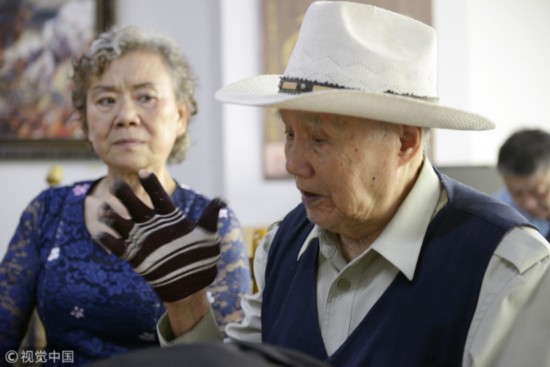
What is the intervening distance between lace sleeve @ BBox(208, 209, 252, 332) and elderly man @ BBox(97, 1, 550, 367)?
1.25ft

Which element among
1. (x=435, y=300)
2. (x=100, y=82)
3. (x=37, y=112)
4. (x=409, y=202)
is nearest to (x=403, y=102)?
(x=409, y=202)

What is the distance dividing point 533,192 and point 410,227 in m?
1.87

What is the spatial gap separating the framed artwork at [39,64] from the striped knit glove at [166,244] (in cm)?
278

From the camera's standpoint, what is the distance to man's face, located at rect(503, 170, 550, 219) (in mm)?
2920

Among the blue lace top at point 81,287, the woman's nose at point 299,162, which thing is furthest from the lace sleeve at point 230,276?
the woman's nose at point 299,162

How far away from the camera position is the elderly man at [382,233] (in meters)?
1.11

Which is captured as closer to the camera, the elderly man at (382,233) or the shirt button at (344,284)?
the elderly man at (382,233)

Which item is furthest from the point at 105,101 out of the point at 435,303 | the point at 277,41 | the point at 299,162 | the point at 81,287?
the point at 277,41

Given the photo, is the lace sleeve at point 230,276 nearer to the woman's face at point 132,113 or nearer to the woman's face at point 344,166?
the woman's face at point 132,113

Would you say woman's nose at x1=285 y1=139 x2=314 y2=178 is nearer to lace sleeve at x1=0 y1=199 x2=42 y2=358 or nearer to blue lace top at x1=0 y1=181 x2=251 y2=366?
blue lace top at x1=0 y1=181 x2=251 y2=366

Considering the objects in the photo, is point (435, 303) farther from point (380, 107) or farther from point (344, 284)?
point (380, 107)

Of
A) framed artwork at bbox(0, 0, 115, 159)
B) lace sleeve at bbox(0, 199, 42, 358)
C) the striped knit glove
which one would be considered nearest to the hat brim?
the striped knit glove

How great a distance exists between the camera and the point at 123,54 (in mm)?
1989

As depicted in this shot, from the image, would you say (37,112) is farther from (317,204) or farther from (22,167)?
(317,204)
